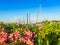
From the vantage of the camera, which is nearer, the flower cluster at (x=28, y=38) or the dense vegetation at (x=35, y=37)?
the flower cluster at (x=28, y=38)

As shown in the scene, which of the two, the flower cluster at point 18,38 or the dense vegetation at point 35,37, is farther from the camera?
the dense vegetation at point 35,37

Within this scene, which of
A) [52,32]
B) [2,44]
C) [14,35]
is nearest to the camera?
[2,44]

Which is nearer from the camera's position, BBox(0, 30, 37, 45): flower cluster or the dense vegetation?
BBox(0, 30, 37, 45): flower cluster

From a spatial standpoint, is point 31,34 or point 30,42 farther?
point 31,34

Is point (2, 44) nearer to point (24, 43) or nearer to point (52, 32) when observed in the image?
point (24, 43)

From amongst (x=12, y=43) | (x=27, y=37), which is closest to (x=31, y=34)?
(x=27, y=37)

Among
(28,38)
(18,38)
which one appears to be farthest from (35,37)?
(18,38)

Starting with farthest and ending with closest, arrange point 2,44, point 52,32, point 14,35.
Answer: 1. point 52,32
2. point 14,35
3. point 2,44

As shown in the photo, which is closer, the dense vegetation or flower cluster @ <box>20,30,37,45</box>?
flower cluster @ <box>20,30,37,45</box>

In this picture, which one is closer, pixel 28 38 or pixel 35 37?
pixel 28 38

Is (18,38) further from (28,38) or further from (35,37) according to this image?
(35,37)
